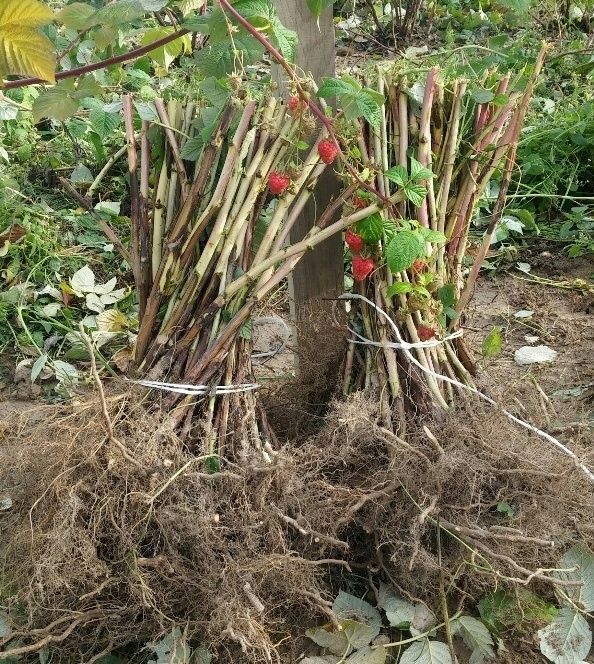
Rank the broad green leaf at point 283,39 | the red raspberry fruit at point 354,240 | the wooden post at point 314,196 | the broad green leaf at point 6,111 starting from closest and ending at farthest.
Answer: the broad green leaf at point 283,39, the red raspberry fruit at point 354,240, the wooden post at point 314,196, the broad green leaf at point 6,111

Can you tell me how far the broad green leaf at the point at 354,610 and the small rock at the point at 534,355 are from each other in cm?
101

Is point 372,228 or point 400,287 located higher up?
point 372,228

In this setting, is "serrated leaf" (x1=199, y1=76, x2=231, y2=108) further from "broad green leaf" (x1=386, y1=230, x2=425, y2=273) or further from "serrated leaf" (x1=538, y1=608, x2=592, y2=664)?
"serrated leaf" (x1=538, y1=608, x2=592, y2=664)

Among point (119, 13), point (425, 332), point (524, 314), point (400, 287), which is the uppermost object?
point (119, 13)

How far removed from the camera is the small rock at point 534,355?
7.69 ft

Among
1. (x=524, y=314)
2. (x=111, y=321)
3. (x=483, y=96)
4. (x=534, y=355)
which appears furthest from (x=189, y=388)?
(x=524, y=314)

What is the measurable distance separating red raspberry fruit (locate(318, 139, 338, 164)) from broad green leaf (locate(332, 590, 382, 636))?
843mm

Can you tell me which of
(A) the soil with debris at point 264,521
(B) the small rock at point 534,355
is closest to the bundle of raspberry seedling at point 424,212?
(A) the soil with debris at point 264,521

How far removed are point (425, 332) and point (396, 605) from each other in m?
0.54

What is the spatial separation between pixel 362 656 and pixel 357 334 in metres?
0.64

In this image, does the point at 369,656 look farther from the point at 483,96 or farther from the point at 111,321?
the point at 111,321

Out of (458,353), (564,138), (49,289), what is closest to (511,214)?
(564,138)

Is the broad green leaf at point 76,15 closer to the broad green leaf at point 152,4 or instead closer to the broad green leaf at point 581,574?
the broad green leaf at point 152,4

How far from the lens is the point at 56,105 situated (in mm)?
1496
